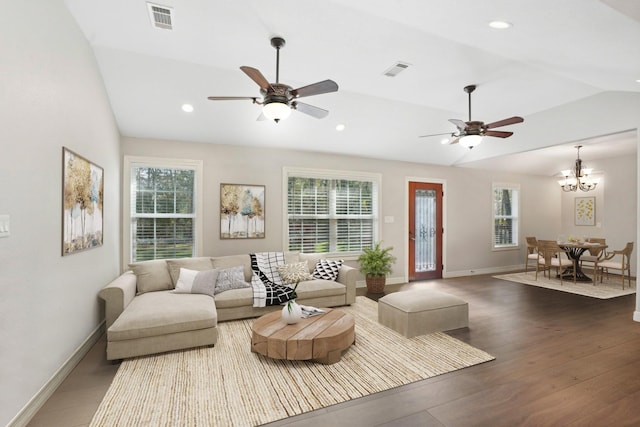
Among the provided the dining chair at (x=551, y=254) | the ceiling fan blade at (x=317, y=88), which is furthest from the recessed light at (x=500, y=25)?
the dining chair at (x=551, y=254)

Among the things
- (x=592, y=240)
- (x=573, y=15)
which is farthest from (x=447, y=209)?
(x=573, y=15)

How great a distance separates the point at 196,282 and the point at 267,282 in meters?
0.99

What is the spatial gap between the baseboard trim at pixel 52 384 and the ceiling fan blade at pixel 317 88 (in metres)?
3.07

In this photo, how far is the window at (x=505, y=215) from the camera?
763cm

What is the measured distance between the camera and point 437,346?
3252 mm

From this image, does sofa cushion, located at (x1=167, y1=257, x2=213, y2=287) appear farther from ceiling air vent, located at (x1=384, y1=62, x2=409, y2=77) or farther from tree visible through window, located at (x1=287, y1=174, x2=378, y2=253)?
ceiling air vent, located at (x1=384, y1=62, x2=409, y2=77)

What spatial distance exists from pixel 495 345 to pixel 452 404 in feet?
4.53

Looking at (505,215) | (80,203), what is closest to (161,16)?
(80,203)

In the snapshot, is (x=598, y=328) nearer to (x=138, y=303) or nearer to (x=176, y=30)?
(x=138, y=303)

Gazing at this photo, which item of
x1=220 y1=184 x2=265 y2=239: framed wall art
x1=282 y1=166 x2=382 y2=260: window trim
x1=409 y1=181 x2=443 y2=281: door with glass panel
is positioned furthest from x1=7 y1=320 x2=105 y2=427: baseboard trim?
x1=409 y1=181 x2=443 y2=281: door with glass panel

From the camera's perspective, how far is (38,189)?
7.36 feet

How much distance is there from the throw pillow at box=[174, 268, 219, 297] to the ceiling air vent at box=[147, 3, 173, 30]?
2.80 meters

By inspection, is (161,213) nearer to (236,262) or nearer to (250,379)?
(236,262)

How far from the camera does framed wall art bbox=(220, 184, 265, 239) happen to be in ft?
16.3
